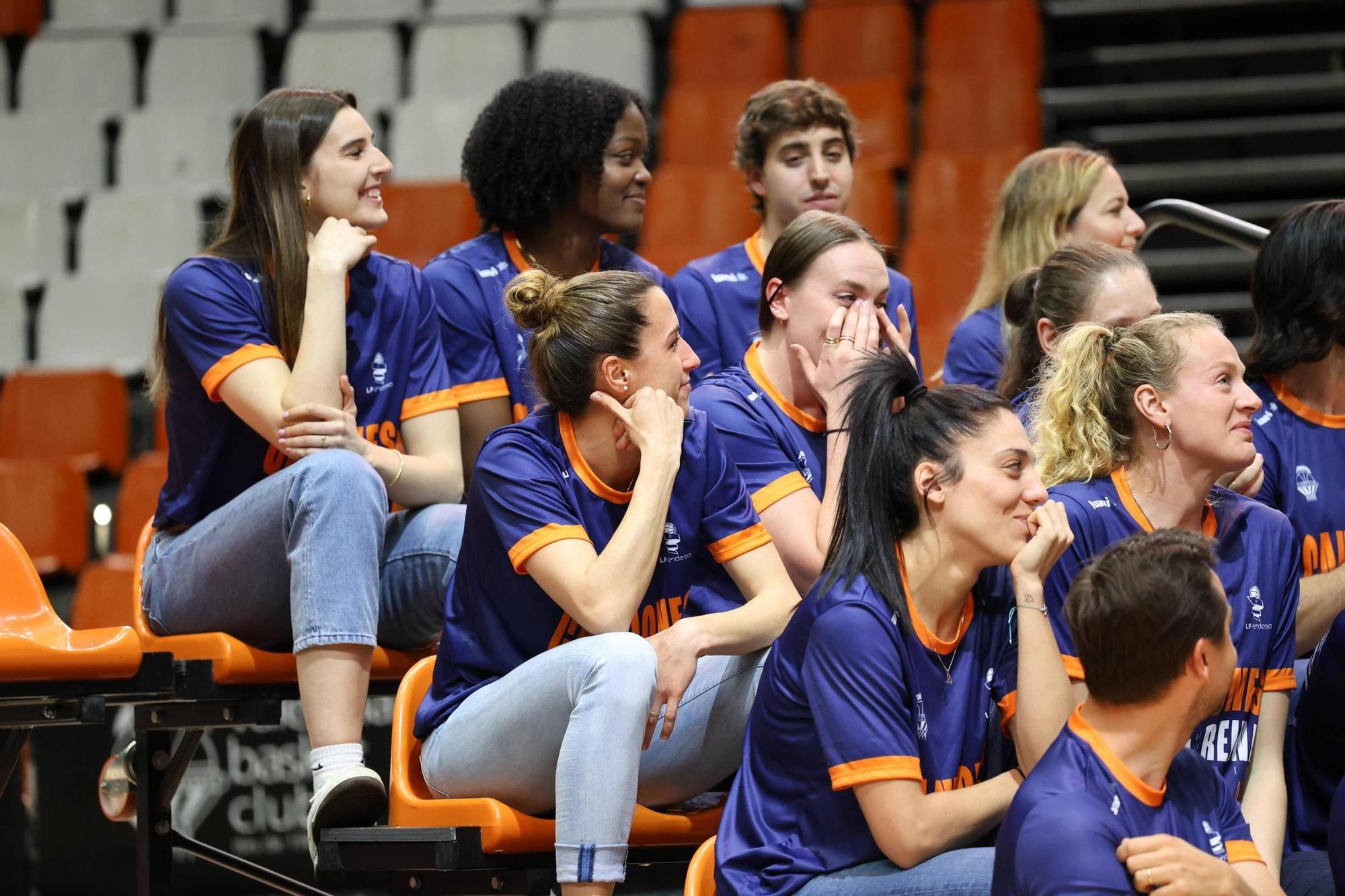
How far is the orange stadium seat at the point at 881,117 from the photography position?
20.6 ft

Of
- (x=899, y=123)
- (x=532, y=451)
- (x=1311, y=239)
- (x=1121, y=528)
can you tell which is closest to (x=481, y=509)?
(x=532, y=451)

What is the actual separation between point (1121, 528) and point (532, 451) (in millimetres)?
888

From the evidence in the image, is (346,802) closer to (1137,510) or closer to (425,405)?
(425,405)

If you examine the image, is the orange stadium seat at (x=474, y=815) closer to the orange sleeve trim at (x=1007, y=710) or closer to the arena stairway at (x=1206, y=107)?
the orange sleeve trim at (x=1007, y=710)

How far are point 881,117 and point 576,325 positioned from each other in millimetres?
4037

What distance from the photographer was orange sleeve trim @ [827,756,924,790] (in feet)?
6.73

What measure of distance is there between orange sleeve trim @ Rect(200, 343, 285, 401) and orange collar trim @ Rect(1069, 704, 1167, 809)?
1.59 meters

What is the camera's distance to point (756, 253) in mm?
3695

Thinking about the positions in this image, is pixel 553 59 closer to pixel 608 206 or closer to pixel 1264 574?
pixel 608 206

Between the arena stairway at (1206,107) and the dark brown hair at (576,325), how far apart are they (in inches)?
145

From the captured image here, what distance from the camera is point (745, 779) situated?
88.4 inches

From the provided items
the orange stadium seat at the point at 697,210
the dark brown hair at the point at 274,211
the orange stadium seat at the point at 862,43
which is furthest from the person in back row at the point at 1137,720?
the orange stadium seat at the point at 862,43

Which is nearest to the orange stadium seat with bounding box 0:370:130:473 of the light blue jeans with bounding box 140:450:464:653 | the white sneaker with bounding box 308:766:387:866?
the light blue jeans with bounding box 140:450:464:653

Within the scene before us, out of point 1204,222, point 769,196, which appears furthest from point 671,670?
point 1204,222
